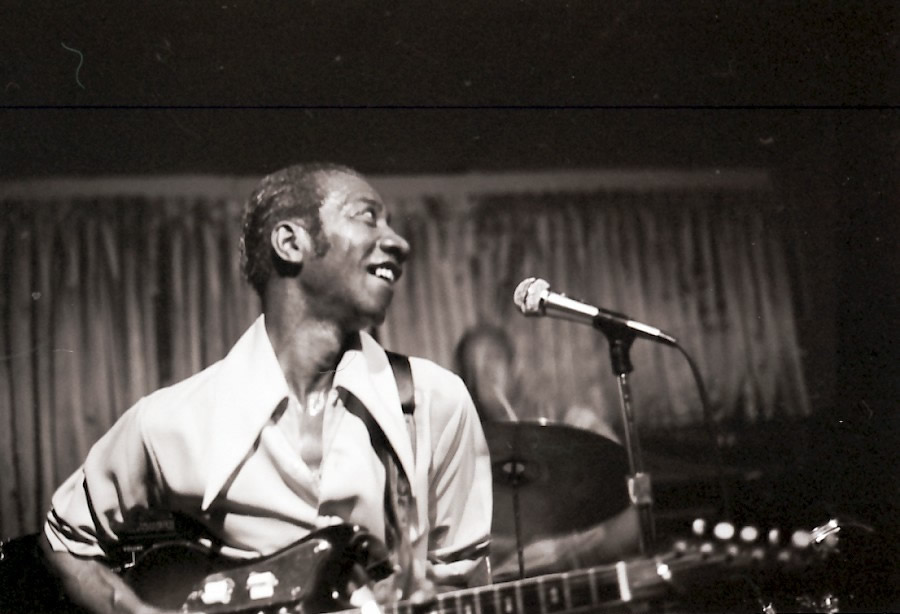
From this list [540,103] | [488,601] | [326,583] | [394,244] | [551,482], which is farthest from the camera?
[540,103]


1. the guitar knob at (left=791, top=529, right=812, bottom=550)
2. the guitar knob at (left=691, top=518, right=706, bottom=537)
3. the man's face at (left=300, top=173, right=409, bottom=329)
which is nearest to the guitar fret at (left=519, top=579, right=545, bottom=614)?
the guitar knob at (left=691, top=518, right=706, bottom=537)

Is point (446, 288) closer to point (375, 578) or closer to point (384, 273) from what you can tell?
point (384, 273)

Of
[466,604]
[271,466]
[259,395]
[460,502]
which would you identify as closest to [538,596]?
[466,604]

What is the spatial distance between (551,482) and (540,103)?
0.90 m

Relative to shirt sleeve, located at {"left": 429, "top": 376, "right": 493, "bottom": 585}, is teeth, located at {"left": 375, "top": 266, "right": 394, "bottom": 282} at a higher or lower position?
higher

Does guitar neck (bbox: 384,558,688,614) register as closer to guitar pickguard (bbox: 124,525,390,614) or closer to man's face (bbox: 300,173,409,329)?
guitar pickguard (bbox: 124,525,390,614)

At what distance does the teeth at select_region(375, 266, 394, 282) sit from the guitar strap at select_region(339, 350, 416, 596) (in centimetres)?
18

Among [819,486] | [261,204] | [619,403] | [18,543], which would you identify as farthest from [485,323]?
[18,543]

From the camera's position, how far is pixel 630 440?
2.05 meters

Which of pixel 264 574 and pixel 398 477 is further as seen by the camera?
pixel 398 477

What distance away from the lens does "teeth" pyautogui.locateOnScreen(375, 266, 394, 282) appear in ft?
6.72

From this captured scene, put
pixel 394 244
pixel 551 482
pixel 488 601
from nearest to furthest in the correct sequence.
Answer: pixel 488 601 < pixel 551 482 < pixel 394 244

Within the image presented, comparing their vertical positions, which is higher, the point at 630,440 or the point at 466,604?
the point at 630,440

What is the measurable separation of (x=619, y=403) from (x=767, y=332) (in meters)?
0.42
